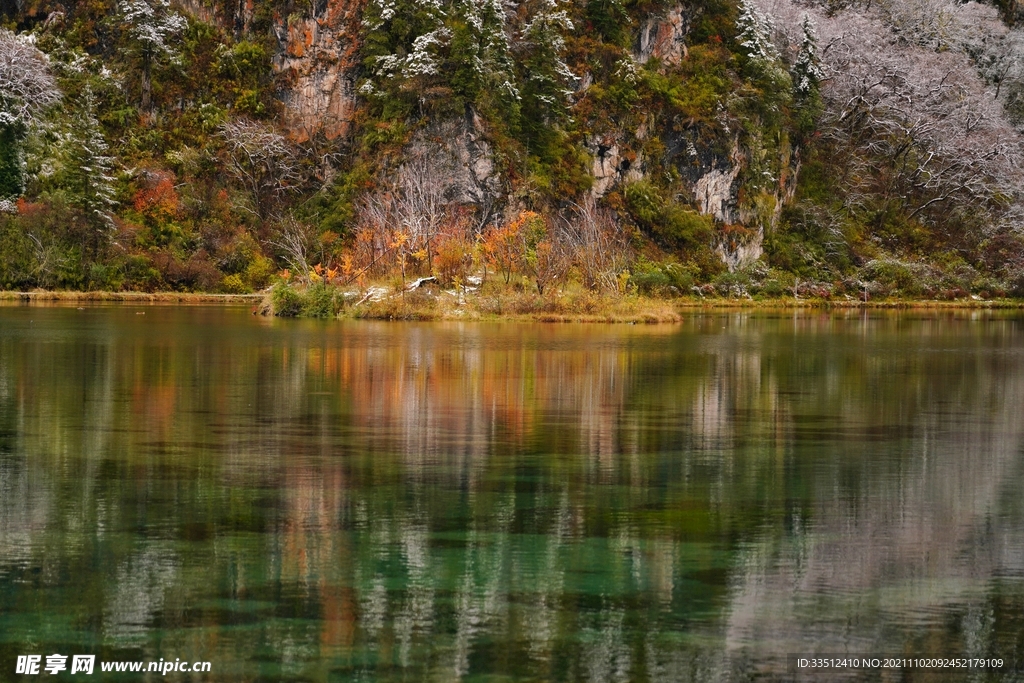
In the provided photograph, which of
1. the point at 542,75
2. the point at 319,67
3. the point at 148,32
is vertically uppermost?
the point at 148,32

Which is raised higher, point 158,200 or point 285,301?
point 158,200

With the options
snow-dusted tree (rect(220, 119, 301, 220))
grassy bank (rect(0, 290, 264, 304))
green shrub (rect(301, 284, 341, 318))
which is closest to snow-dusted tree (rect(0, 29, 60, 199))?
grassy bank (rect(0, 290, 264, 304))

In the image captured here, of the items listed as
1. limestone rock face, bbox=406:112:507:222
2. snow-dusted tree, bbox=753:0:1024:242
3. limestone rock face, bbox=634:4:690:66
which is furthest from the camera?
snow-dusted tree, bbox=753:0:1024:242

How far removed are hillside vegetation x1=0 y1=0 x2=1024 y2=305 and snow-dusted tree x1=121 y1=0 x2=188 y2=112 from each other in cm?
14

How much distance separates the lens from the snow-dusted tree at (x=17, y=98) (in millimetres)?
74688

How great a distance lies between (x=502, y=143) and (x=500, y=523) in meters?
67.0

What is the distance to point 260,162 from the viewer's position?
266ft

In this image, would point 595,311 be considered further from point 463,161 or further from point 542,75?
point 542,75

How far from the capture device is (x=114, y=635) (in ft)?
32.0

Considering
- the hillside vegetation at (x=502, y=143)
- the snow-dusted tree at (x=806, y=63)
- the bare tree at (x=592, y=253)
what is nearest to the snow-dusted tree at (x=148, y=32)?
the hillside vegetation at (x=502, y=143)

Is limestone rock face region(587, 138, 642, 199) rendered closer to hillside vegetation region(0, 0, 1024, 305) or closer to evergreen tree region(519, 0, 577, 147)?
hillside vegetation region(0, 0, 1024, 305)

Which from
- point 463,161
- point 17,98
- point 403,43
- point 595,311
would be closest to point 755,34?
point 463,161

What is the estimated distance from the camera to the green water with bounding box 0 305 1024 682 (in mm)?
9773

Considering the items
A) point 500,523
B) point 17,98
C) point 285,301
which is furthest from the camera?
point 17,98
